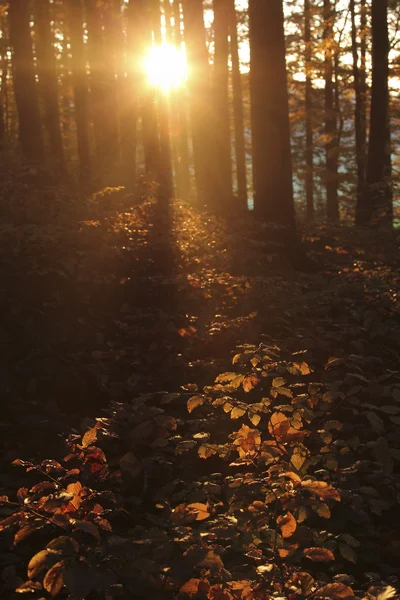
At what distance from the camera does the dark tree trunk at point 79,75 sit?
59.2 ft

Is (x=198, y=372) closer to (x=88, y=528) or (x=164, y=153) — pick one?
(x=88, y=528)

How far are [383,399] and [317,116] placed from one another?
21.2 meters

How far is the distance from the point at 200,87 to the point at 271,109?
7316 millimetres

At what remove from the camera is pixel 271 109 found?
994 centimetres

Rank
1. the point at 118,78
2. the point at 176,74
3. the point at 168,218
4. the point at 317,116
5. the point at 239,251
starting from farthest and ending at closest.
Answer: the point at 176,74, the point at 118,78, the point at 317,116, the point at 168,218, the point at 239,251

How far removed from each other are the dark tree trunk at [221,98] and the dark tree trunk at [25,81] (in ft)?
15.6

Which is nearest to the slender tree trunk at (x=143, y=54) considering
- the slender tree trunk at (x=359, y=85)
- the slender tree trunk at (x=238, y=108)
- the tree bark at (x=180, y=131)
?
the slender tree trunk at (x=359, y=85)

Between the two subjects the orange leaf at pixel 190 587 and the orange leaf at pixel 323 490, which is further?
the orange leaf at pixel 323 490

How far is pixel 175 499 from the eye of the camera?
142 inches

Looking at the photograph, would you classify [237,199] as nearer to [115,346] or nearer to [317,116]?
[115,346]

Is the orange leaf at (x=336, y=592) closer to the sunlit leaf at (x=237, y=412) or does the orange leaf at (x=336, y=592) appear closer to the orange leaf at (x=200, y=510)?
the orange leaf at (x=200, y=510)

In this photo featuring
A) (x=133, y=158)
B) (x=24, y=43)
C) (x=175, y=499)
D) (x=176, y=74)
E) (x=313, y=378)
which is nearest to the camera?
(x=175, y=499)

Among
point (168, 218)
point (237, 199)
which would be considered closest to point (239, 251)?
point (168, 218)

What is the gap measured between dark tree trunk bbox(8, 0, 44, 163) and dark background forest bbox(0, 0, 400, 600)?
0.14 ft
